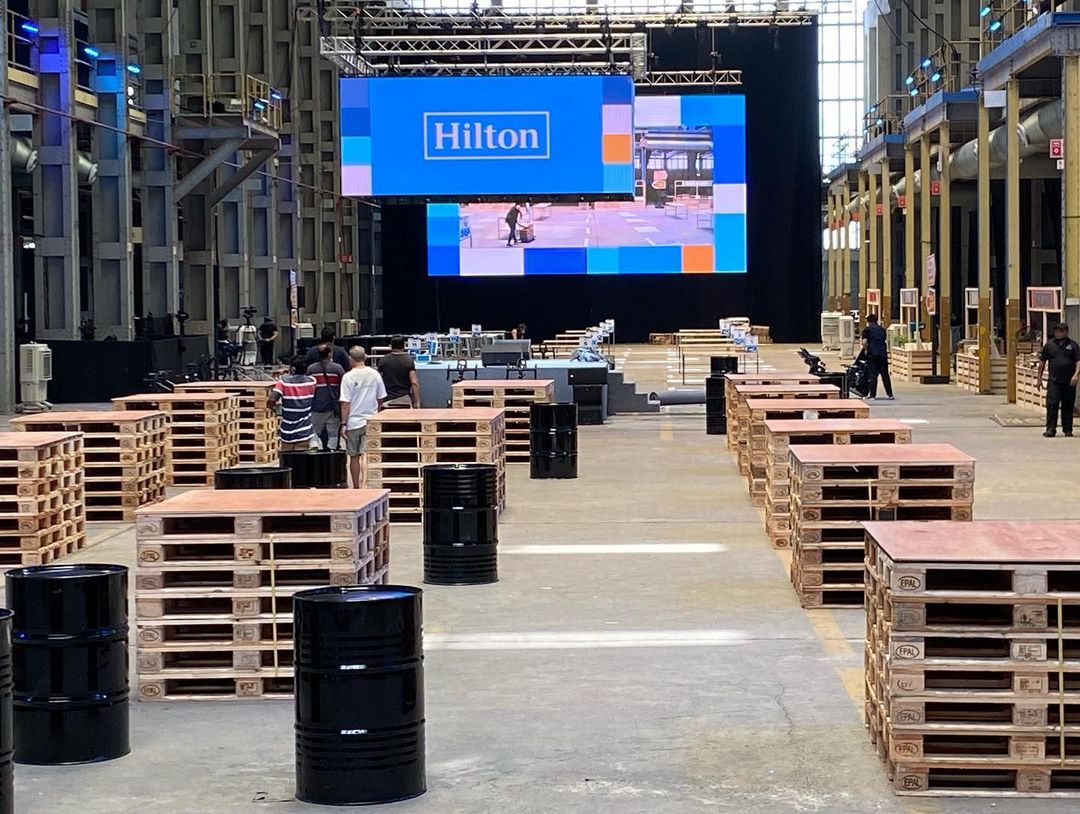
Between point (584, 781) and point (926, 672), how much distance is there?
1549 mm

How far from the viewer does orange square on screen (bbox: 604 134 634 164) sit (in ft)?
115

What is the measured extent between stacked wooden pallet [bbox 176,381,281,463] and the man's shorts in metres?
5.68

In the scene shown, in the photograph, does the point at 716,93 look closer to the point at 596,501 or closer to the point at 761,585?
the point at 596,501

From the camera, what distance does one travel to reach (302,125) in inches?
2219

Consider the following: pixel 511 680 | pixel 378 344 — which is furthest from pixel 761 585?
pixel 378 344

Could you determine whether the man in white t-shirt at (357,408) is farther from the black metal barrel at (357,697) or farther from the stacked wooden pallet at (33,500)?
the black metal barrel at (357,697)

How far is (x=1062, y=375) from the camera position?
24703mm

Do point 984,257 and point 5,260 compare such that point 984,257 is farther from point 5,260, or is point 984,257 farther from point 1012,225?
point 5,260

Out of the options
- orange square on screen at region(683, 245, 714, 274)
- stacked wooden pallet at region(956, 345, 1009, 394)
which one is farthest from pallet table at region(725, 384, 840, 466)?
orange square on screen at region(683, 245, 714, 274)

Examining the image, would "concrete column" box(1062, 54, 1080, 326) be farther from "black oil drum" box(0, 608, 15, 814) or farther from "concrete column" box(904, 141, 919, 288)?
"black oil drum" box(0, 608, 15, 814)

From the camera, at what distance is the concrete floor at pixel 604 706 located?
7363 mm

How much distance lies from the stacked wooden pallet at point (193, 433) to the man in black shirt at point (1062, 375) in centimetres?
1171

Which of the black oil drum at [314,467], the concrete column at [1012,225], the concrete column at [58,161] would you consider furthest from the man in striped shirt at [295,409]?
the concrete column at [1012,225]

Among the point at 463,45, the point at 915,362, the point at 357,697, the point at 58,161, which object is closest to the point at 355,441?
the point at 357,697
